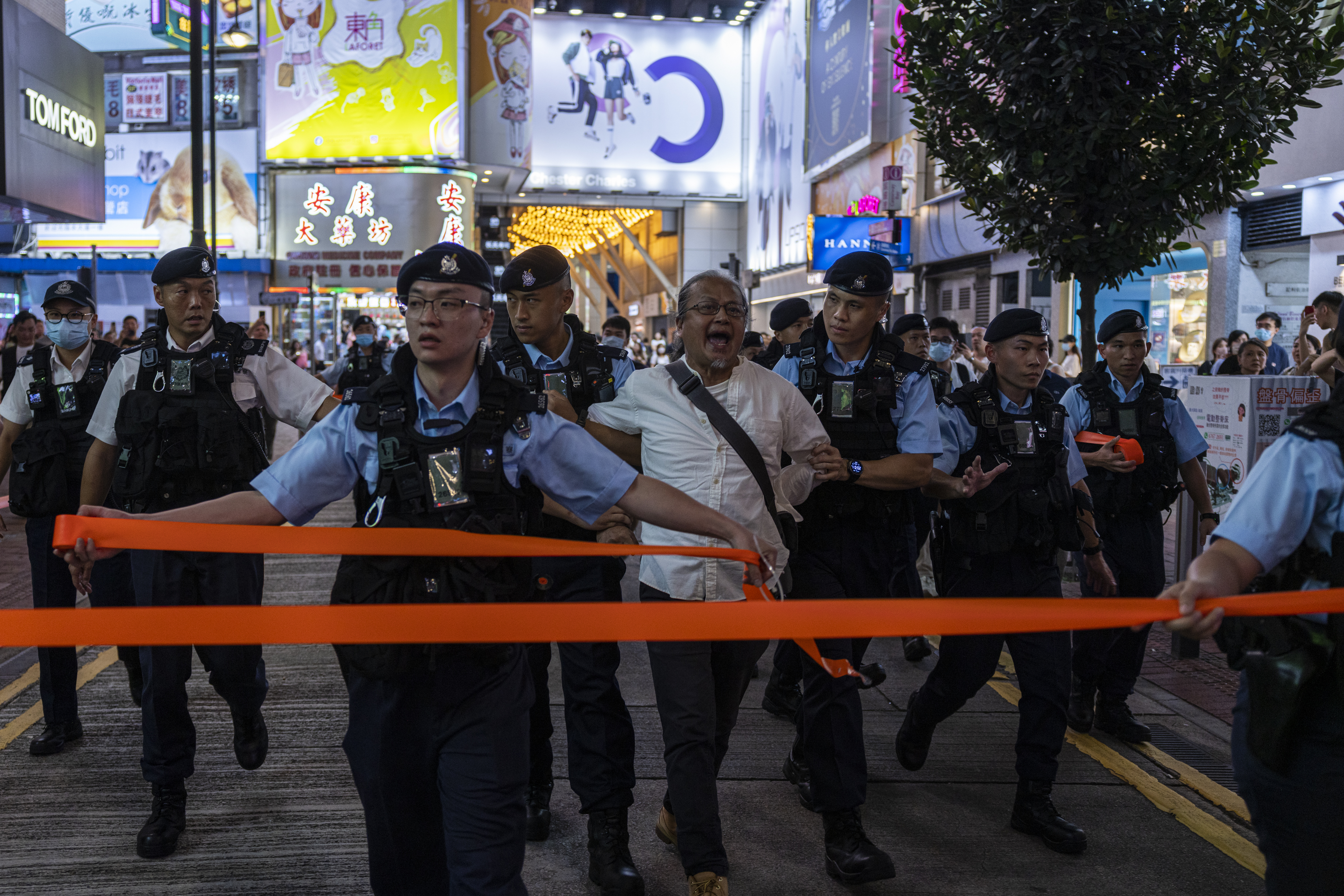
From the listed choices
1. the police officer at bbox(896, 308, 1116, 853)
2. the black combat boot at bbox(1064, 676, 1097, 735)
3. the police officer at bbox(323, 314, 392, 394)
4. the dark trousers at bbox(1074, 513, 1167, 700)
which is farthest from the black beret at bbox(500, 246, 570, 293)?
the police officer at bbox(323, 314, 392, 394)

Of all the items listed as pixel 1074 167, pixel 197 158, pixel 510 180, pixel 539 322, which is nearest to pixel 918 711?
pixel 539 322

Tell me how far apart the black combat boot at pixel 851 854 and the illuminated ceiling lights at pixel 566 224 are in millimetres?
46191

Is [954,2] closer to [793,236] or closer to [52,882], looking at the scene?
[52,882]

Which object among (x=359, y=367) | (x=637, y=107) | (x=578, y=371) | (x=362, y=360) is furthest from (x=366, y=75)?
(x=578, y=371)

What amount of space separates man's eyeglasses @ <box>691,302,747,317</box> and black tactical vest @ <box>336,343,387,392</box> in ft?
23.3

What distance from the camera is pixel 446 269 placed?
3105 millimetres

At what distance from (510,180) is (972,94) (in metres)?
40.4

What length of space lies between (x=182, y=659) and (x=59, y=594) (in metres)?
1.54

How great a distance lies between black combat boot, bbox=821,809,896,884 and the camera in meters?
3.90

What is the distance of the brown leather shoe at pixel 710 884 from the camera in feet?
11.9

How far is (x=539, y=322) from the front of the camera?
496 cm

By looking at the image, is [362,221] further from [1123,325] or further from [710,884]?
[710,884]

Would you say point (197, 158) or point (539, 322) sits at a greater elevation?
point (197, 158)

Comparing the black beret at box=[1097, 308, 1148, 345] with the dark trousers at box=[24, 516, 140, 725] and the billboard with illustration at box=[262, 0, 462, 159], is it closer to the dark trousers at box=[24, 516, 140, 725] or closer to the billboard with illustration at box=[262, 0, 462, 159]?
the dark trousers at box=[24, 516, 140, 725]
